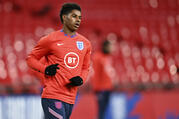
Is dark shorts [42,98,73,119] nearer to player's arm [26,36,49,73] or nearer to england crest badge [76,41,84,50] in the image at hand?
player's arm [26,36,49,73]

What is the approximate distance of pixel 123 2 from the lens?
8547 millimetres

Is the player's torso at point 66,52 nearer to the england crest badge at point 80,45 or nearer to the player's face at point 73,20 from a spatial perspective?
the england crest badge at point 80,45

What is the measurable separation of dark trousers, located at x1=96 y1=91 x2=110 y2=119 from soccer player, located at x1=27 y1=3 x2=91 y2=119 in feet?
8.93

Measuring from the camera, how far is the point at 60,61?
3.04 m

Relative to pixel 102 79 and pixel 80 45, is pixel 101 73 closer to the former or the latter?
pixel 102 79

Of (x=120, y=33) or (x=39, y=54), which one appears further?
(x=120, y=33)

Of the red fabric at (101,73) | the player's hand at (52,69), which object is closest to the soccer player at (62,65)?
the player's hand at (52,69)

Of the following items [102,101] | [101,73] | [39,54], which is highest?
[39,54]

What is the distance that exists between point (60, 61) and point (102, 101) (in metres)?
2.93

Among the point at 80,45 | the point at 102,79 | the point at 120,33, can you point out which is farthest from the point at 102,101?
the point at 80,45

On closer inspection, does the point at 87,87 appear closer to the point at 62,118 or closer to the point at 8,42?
the point at 8,42

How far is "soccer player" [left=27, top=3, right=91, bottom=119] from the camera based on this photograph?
2979mm

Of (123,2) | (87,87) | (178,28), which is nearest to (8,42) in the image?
(87,87)

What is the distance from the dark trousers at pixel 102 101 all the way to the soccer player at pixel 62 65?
272 centimetres
